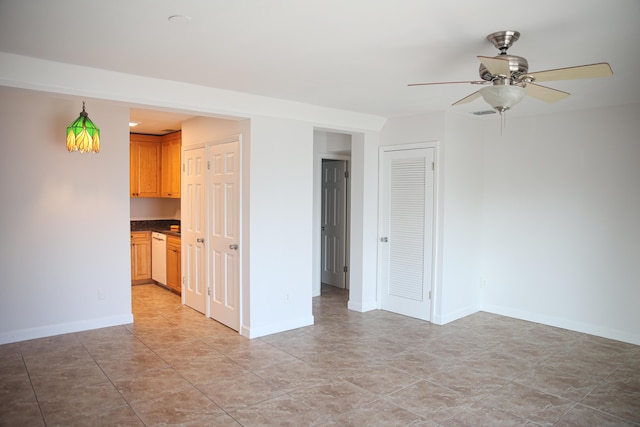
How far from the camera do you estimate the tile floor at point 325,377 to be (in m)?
3.05

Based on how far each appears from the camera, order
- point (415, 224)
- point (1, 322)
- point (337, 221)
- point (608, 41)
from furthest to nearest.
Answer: point (337, 221) < point (415, 224) < point (1, 322) < point (608, 41)

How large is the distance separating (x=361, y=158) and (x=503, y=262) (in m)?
2.19

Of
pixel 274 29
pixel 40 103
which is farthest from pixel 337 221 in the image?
pixel 274 29

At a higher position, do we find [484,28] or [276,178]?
[484,28]

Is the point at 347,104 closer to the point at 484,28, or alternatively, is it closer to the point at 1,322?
the point at 484,28

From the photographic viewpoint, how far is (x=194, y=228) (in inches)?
223

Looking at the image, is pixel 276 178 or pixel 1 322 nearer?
pixel 1 322

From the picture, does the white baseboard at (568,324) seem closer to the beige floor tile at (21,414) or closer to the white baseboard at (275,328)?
A: the white baseboard at (275,328)

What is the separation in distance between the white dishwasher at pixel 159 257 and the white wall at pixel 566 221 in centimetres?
452

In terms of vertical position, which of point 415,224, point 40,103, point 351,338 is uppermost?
point 40,103

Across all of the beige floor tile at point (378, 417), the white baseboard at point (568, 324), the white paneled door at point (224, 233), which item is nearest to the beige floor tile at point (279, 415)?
the beige floor tile at point (378, 417)

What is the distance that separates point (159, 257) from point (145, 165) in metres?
1.44

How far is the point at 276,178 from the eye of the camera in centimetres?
477

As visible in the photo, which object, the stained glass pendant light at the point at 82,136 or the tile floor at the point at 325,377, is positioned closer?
the tile floor at the point at 325,377
